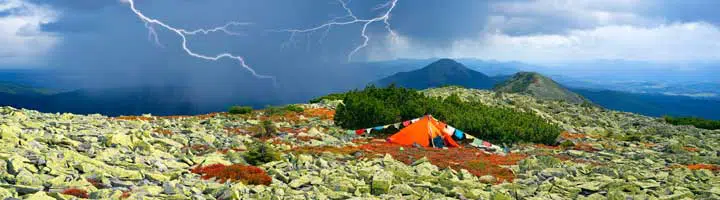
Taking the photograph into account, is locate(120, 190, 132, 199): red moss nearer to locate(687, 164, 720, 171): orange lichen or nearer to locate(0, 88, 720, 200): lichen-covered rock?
locate(0, 88, 720, 200): lichen-covered rock

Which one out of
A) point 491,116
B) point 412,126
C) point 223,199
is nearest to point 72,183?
point 223,199

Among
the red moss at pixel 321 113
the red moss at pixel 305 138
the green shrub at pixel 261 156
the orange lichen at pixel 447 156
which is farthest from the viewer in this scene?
the red moss at pixel 321 113

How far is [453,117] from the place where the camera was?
37.5m

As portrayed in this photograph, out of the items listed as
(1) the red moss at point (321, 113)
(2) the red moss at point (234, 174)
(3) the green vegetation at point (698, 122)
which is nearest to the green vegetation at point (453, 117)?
(1) the red moss at point (321, 113)

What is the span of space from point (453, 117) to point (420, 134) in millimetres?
6988

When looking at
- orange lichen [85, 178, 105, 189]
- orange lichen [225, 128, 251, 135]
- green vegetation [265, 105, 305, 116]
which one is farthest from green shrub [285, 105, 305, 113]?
orange lichen [85, 178, 105, 189]

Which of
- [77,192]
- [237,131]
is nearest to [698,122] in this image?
[237,131]

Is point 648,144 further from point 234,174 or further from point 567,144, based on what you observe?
point 234,174

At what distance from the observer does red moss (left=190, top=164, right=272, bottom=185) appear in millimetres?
15984

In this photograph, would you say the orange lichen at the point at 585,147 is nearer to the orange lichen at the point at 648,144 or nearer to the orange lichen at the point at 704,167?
the orange lichen at the point at 648,144

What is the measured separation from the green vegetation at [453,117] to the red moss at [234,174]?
20.8 m

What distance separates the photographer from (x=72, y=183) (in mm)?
13062

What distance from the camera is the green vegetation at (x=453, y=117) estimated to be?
3566 cm

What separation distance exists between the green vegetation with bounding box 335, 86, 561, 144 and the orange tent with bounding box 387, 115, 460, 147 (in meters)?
4.59
